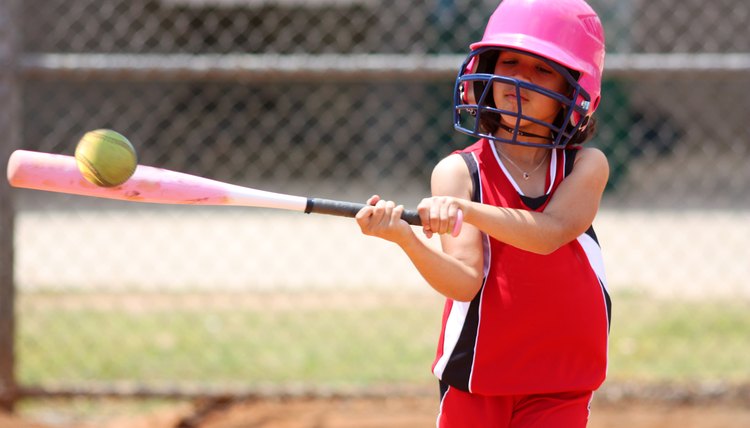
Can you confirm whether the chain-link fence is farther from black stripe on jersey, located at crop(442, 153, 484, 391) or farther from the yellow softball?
the yellow softball

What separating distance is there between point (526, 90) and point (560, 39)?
5.7 inches

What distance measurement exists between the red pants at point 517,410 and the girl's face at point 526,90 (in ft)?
2.26

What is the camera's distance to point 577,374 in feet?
8.46

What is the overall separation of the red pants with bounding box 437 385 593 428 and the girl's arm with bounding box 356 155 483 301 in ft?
0.92

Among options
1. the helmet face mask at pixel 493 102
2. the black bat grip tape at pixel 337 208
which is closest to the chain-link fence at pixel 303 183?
the helmet face mask at pixel 493 102

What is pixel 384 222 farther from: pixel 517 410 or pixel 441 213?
pixel 517 410

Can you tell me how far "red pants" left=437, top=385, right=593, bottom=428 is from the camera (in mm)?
2562

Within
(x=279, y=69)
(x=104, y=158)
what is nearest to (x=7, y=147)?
(x=279, y=69)

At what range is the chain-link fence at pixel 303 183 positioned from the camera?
4.89 metres

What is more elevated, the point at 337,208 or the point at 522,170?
the point at 522,170

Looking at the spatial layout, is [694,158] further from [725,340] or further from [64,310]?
[64,310]

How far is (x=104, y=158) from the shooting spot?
7.54ft

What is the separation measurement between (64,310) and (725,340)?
144 inches

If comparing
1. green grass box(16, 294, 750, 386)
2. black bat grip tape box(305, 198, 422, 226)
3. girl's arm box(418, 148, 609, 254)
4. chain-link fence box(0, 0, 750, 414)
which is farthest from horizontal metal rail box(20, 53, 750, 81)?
black bat grip tape box(305, 198, 422, 226)
